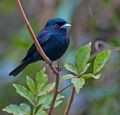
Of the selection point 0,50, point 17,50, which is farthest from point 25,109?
point 0,50

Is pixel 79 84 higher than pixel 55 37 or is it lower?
higher

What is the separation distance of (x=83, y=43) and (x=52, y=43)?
113 centimetres

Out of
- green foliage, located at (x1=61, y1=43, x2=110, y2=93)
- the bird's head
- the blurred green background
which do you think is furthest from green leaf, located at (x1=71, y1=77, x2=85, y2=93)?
the blurred green background

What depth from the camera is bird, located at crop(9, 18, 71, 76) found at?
9.70 feet

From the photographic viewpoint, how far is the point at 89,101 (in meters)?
3.86

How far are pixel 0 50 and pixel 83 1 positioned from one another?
120 centimetres

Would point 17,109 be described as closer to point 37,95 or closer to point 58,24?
point 37,95

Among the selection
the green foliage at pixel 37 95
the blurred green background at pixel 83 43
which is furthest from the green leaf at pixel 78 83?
the blurred green background at pixel 83 43

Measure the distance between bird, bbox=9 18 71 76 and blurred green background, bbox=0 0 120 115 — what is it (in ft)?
1.61

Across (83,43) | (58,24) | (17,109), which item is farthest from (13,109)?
(83,43)

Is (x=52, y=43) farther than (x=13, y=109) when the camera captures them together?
Yes

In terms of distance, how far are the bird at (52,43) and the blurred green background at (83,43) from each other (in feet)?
1.61

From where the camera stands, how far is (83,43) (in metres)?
4.18

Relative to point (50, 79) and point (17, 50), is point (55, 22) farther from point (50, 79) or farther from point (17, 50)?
point (17, 50)
